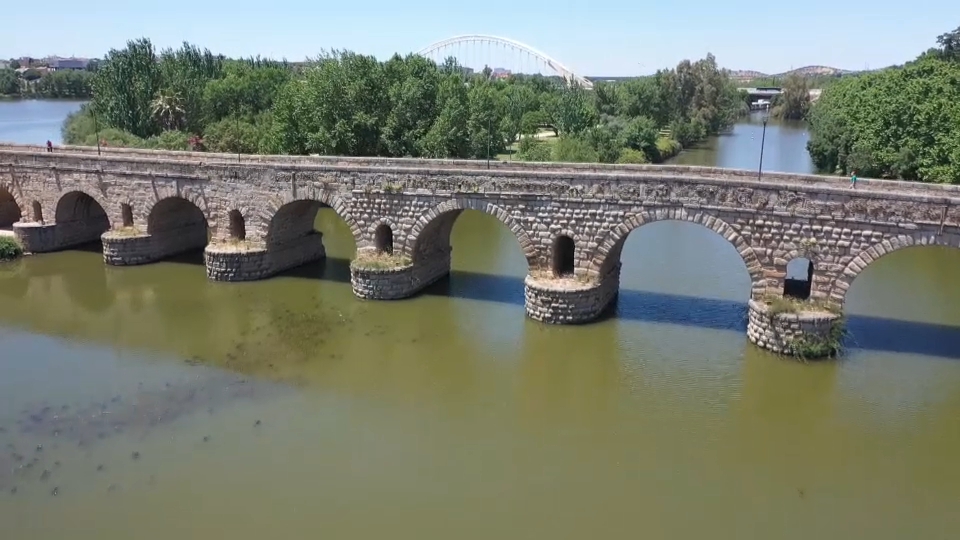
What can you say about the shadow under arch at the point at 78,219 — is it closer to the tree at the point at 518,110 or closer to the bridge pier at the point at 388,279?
the bridge pier at the point at 388,279

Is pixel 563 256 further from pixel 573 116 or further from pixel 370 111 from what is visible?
pixel 573 116

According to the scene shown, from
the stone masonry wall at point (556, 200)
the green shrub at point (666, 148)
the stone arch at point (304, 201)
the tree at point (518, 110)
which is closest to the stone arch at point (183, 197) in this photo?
the stone masonry wall at point (556, 200)

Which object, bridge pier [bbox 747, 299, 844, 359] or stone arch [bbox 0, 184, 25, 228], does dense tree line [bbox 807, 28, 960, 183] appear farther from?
stone arch [bbox 0, 184, 25, 228]

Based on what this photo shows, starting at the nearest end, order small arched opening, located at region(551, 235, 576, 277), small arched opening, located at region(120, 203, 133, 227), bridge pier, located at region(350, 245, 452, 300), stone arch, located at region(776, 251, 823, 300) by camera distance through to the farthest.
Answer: stone arch, located at region(776, 251, 823, 300) → small arched opening, located at region(551, 235, 576, 277) → bridge pier, located at region(350, 245, 452, 300) → small arched opening, located at region(120, 203, 133, 227)

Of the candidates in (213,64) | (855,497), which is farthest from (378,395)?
(213,64)

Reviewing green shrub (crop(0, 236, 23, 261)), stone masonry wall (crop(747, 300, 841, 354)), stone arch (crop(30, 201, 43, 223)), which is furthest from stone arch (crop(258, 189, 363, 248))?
stone masonry wall (crop(747, 300, 841, 354))

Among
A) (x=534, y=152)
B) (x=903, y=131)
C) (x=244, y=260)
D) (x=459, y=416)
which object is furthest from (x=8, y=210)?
(x=903, y=131)
